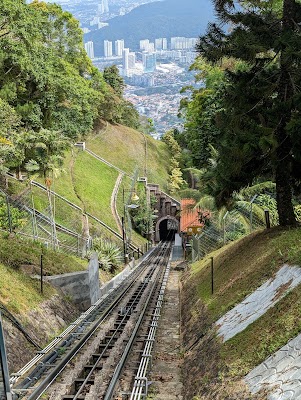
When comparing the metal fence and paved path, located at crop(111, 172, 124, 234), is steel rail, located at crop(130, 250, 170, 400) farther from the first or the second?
paved path, located at crop(111, 172, 124, 234)

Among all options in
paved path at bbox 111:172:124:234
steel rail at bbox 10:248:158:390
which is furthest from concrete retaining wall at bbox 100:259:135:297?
paved path at bbox 111:172:124:234

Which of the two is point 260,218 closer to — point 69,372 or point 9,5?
point 69,372

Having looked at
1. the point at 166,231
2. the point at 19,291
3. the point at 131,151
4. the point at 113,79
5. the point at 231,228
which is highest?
the point at 113,79

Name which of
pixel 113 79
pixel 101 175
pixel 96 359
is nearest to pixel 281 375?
pixel 96 359

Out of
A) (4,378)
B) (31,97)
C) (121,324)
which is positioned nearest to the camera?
(4,378)

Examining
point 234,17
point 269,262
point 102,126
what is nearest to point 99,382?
point 269,262

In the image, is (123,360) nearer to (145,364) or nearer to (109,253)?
(145,364)
